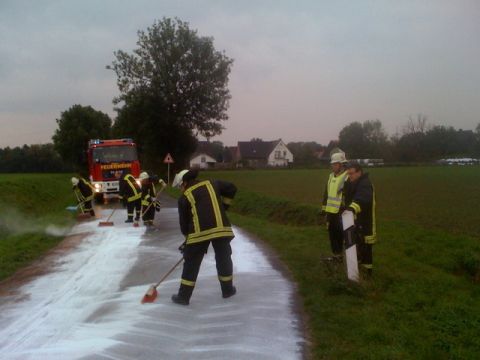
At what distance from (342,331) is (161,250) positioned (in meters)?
5.51

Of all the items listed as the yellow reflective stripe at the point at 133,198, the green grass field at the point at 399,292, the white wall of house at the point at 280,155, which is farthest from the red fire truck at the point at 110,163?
the white wall of house at the point at 280,155

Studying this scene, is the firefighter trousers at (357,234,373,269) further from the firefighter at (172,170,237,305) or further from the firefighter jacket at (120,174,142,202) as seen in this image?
the firefighter jacket at (120,174,142,202)

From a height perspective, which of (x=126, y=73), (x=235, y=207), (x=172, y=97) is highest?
(x=126, y=73)

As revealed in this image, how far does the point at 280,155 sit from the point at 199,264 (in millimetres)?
93539

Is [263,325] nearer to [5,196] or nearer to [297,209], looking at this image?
[297,209]

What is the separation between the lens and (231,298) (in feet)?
21.0

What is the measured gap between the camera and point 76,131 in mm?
69938

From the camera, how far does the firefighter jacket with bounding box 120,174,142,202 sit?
1394cm

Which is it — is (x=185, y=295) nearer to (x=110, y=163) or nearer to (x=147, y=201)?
(x=147, y=201)

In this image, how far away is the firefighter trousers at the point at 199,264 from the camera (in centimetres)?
618

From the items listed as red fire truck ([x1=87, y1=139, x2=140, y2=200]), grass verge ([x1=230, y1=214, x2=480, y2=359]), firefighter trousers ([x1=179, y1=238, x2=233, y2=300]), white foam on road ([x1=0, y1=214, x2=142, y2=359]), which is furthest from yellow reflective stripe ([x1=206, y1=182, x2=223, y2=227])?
red fire truck ([x1=87, y1=139, x2=140, y2=200])

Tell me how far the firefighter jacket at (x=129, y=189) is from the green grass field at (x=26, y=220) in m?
2.08

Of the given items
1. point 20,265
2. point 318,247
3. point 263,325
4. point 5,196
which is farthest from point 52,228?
point 5,196

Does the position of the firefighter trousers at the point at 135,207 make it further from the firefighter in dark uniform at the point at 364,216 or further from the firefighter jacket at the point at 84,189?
the firefighter in dark uniform at the point at 364,216
